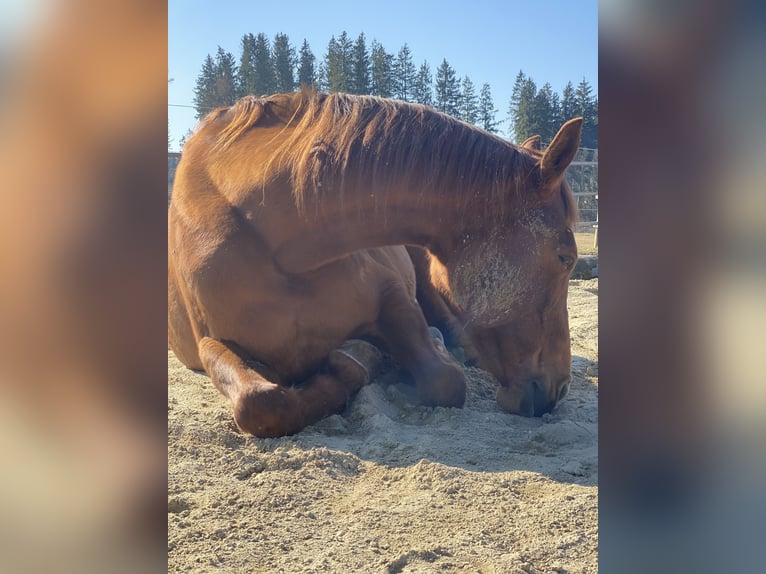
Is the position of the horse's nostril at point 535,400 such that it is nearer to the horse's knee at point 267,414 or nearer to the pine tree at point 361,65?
the horse's knee at point 267,414

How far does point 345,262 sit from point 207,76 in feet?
57.1

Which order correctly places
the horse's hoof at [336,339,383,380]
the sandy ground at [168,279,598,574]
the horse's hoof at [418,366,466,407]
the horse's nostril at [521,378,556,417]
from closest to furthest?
1. the sandy ground at [168,279,598,574]
2. the horse's nostril at [521,378,556,417]
3. the horse's hoof at [418,366,466,407]
4. the horse's hoof at [336,339,383,380]

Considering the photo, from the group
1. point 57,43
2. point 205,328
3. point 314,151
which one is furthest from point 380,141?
point 57,43

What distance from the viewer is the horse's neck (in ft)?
8.42

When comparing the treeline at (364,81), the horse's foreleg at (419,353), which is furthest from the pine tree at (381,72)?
the horse's foreleg at (419,353)

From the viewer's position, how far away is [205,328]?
3.05m

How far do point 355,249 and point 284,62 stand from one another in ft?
70.0

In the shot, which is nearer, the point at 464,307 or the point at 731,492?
the point at 731,492

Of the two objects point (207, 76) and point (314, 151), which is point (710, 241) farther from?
point (207, 76)

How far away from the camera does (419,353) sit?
3146 millimetres

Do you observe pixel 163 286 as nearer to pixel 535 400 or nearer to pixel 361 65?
pixel 535 400

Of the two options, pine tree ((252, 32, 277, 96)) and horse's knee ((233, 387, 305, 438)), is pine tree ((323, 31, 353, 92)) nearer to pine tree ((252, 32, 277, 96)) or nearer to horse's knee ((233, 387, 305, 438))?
pine tree ((252, 32, 277, 96))

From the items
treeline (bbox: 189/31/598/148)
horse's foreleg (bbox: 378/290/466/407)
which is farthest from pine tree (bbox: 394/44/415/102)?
horse's foreleg (bbox: 378/290/466/407)

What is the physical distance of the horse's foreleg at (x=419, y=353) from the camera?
2.95 meters
